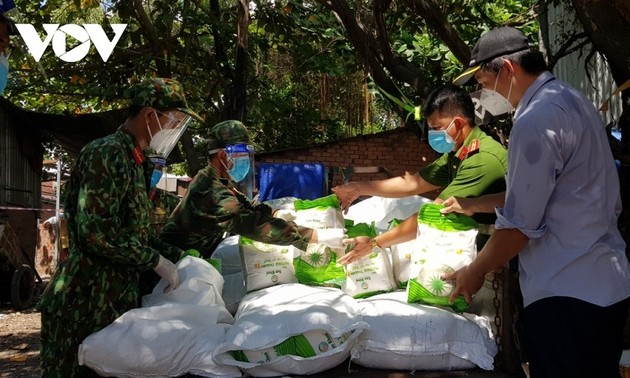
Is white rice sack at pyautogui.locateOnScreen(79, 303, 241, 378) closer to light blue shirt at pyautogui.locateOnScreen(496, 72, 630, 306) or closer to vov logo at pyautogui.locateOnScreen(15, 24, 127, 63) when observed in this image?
light blue shirt at pyautogui.locateOnScreen(496, 72, 630, 306)

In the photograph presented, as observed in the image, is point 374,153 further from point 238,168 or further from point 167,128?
point 167,128

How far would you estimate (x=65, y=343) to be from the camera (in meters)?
2.51

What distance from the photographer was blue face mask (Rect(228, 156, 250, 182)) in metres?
3.66

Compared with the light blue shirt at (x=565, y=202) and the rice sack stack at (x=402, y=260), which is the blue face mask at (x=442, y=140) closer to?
the rice sack stack at (x=402, y=260)

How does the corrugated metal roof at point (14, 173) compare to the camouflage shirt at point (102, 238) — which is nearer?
the camouflage shirt at point (102, 238)

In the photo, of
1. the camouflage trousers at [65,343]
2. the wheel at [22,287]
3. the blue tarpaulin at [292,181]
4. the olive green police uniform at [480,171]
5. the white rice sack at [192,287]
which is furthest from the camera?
the wheel at [22,287]

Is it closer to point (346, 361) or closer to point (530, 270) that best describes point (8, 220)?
point (346, 361)

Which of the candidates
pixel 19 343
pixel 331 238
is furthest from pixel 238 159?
pixel 19 343

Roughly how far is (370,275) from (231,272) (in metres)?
0.91

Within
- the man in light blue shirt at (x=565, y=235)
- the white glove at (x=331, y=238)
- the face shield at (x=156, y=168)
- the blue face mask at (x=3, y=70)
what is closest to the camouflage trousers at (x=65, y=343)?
the face shield at (x=156, y=168)

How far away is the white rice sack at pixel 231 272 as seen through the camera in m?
3.32

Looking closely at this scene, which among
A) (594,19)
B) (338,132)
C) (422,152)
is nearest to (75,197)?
(594,19)

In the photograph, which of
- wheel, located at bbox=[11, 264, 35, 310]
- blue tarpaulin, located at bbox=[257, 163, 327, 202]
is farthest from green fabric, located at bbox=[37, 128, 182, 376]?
wheel, located at bbox=[11, 264, 35, 310]

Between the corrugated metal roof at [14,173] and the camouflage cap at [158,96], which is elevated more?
the camouflage cap at [158,96]
